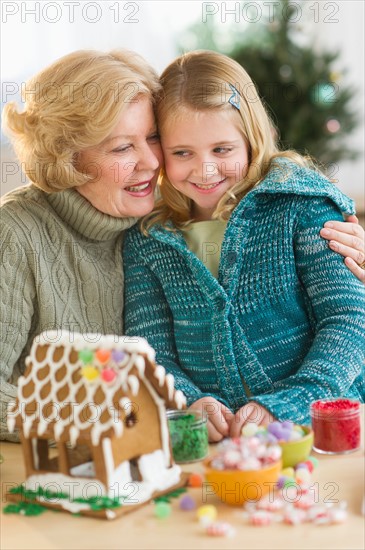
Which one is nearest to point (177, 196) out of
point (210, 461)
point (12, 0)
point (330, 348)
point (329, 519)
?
point (330, 348)

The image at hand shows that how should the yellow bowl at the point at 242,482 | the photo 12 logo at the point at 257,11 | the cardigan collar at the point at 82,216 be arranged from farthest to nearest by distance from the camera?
1. the photo 12 logo at the point at 257,11
2. the cardigan collar at the point at 82,216
3. the yellow bowl at the point at 242,482

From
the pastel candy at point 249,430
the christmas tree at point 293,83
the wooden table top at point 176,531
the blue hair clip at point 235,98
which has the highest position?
the christmas tree at point 293,83

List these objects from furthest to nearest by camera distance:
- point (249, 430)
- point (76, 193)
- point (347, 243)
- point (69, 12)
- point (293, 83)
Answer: point (69, 12) < point (293, 83) < point (76, 193) < point (347, 243) < point (249, 430)

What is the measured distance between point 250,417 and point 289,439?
0.19 m

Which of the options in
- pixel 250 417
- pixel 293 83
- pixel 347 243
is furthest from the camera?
pixel 293 83

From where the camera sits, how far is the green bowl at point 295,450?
1.26 meters

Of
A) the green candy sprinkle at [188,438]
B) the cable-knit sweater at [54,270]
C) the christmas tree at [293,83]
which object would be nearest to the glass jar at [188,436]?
the green candy sprinkle at [188,438]

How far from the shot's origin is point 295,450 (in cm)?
127

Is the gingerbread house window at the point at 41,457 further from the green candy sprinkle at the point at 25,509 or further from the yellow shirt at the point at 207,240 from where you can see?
the yellow shirt at the point at 207,240

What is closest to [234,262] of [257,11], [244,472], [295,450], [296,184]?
[296,184]

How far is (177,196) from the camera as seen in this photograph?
1.97 metres

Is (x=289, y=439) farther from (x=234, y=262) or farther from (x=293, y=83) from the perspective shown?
(x=293, y=83)

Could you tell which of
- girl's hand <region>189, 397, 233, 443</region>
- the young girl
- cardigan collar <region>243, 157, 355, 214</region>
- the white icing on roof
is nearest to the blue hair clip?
the young girl

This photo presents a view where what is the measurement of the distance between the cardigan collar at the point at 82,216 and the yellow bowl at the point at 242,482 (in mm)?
807
